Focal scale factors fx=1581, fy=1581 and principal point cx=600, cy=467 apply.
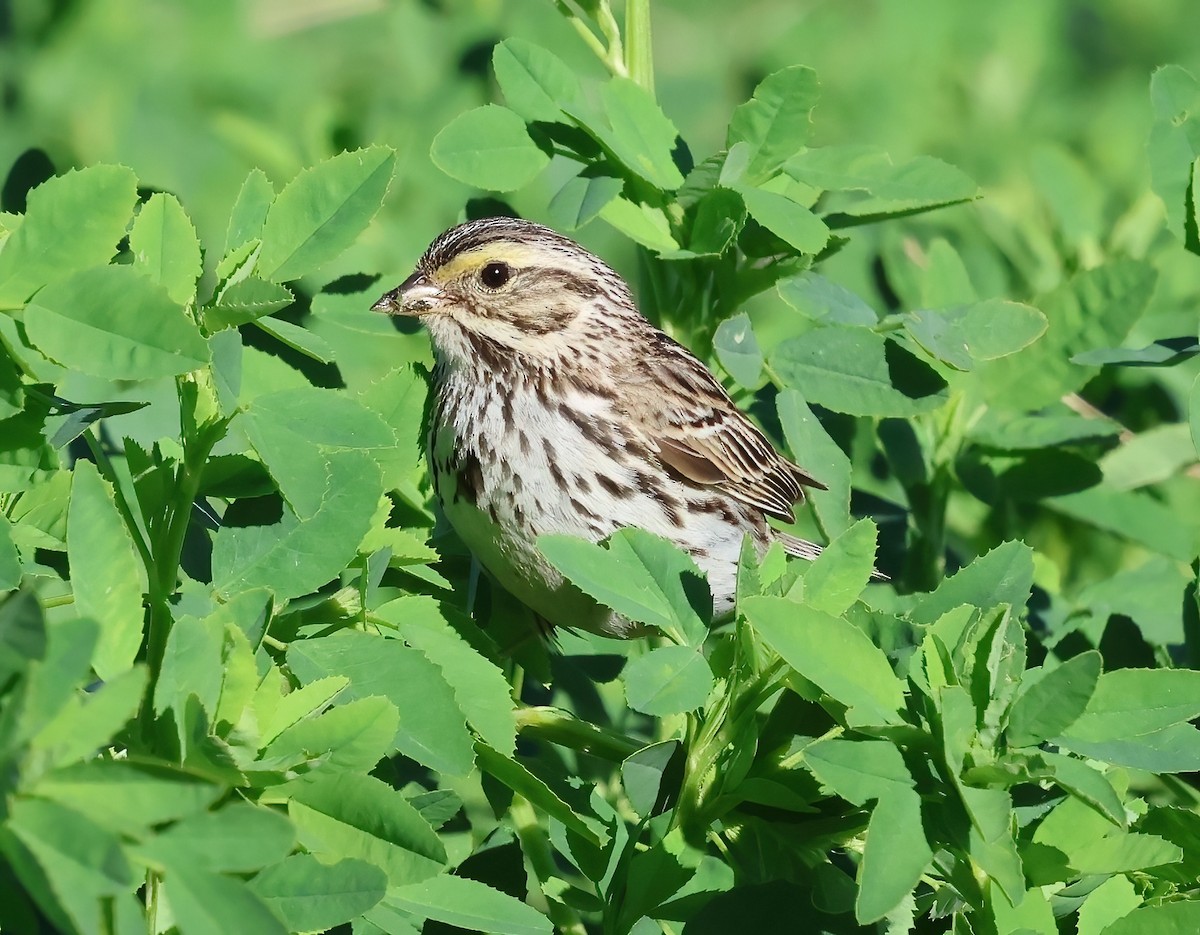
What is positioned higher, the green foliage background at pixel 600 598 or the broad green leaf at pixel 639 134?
the broad green leaf at pixel 639 134

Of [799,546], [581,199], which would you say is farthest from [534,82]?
[799,546]

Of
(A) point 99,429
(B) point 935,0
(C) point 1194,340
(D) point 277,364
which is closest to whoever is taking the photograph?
(D) point 277,364

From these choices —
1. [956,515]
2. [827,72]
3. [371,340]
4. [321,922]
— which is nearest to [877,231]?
[956,515]

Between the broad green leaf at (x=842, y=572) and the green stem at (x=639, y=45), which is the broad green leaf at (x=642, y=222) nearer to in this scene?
the green stem at (x=639, y=45)

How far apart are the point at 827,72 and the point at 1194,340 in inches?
143

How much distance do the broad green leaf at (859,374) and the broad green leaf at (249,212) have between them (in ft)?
3.61

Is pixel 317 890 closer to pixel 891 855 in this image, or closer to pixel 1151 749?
pixel 891 855

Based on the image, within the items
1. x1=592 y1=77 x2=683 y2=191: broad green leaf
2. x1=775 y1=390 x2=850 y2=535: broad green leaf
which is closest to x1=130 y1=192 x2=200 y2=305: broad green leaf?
x1=592 y1=77 x2=683 y2=191: broad green leaf

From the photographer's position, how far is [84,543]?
1.79 meters

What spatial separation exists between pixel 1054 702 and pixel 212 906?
998 millimetres

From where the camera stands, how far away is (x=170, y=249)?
212 centimetres

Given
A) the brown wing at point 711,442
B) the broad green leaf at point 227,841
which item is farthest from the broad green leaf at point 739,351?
the broad green leaf at point 227,841

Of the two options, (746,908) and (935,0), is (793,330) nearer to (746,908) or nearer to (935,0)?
(746,908)

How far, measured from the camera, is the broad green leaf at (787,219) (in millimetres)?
2758
